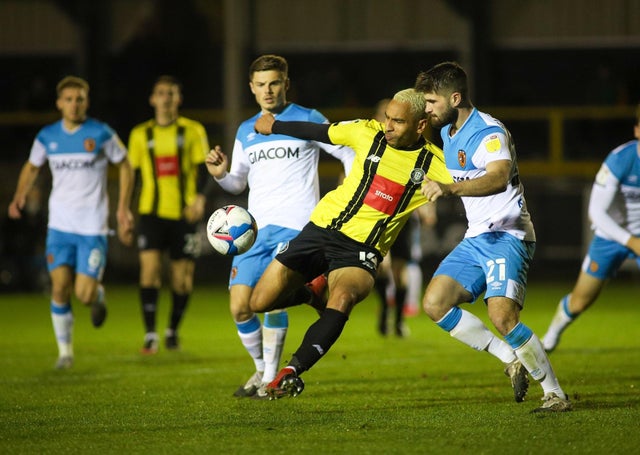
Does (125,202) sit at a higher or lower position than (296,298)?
higher

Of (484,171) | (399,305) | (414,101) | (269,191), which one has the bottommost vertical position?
(399,305)

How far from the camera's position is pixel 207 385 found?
841 centimetres

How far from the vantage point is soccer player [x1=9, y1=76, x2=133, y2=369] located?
988 cm

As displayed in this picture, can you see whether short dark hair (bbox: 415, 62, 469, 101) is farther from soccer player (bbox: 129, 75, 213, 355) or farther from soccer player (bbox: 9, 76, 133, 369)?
soccer player (bbox: 129, 75, 213, 355)

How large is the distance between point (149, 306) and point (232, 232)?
161 inches

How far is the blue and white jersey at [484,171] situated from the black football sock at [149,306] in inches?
188

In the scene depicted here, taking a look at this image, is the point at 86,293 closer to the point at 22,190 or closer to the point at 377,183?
the point at 22,190

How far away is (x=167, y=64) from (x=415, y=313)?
48.6ft

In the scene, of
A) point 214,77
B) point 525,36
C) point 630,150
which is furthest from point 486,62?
point 630,150

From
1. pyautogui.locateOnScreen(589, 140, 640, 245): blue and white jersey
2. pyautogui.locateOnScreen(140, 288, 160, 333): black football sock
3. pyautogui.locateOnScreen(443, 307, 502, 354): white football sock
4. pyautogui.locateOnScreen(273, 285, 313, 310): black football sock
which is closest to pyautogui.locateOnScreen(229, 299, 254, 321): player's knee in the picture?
pyautogui.locateOnScreen(273, 285, 313, 310): black football sock

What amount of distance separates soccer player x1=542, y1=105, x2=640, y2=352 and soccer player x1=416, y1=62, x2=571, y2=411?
174 centimetres

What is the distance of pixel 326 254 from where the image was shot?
700 cm

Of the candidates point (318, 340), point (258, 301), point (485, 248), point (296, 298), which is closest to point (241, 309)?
point (296, 298)

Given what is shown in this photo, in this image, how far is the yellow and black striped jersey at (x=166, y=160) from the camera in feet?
36.8
